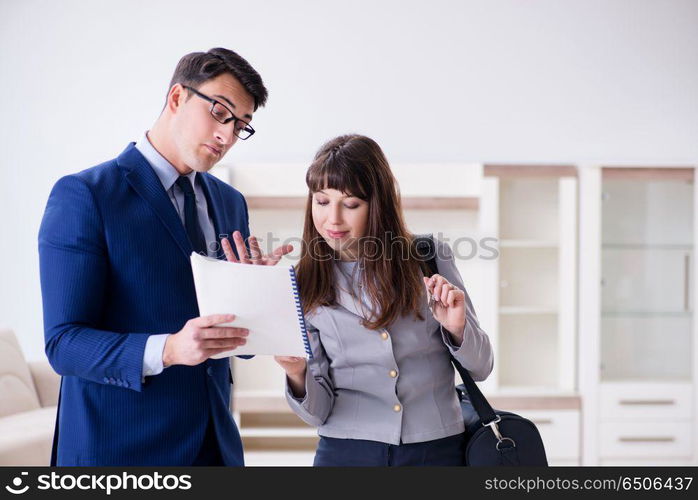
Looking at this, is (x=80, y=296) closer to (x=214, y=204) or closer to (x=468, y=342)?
(x=214, y=204)

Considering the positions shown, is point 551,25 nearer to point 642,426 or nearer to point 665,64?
point 665,64

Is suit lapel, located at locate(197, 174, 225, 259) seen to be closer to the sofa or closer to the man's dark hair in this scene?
the man's dark hair

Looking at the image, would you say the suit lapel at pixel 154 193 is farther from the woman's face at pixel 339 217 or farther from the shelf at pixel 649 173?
the shelf at pixel 649 173

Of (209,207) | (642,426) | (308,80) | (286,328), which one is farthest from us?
(308,80)

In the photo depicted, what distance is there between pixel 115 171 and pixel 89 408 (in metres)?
0.49

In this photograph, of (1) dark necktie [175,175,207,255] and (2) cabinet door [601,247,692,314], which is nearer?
(1) dark necktie [175,175,207,255]

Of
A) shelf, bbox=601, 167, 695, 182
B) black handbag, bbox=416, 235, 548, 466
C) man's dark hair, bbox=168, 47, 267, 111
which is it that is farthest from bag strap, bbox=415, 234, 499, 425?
shelf, bbox=601, 167, 695, 182

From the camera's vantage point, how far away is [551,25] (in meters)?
4.02

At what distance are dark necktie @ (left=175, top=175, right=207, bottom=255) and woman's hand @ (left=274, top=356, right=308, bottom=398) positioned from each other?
30cm

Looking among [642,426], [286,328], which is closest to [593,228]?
[642,426]

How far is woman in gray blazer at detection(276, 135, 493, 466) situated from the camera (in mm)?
1541

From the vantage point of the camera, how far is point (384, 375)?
1565 millimetres

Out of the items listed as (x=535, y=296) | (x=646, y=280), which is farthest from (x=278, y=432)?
(x=646, y=280)

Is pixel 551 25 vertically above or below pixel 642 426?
above
